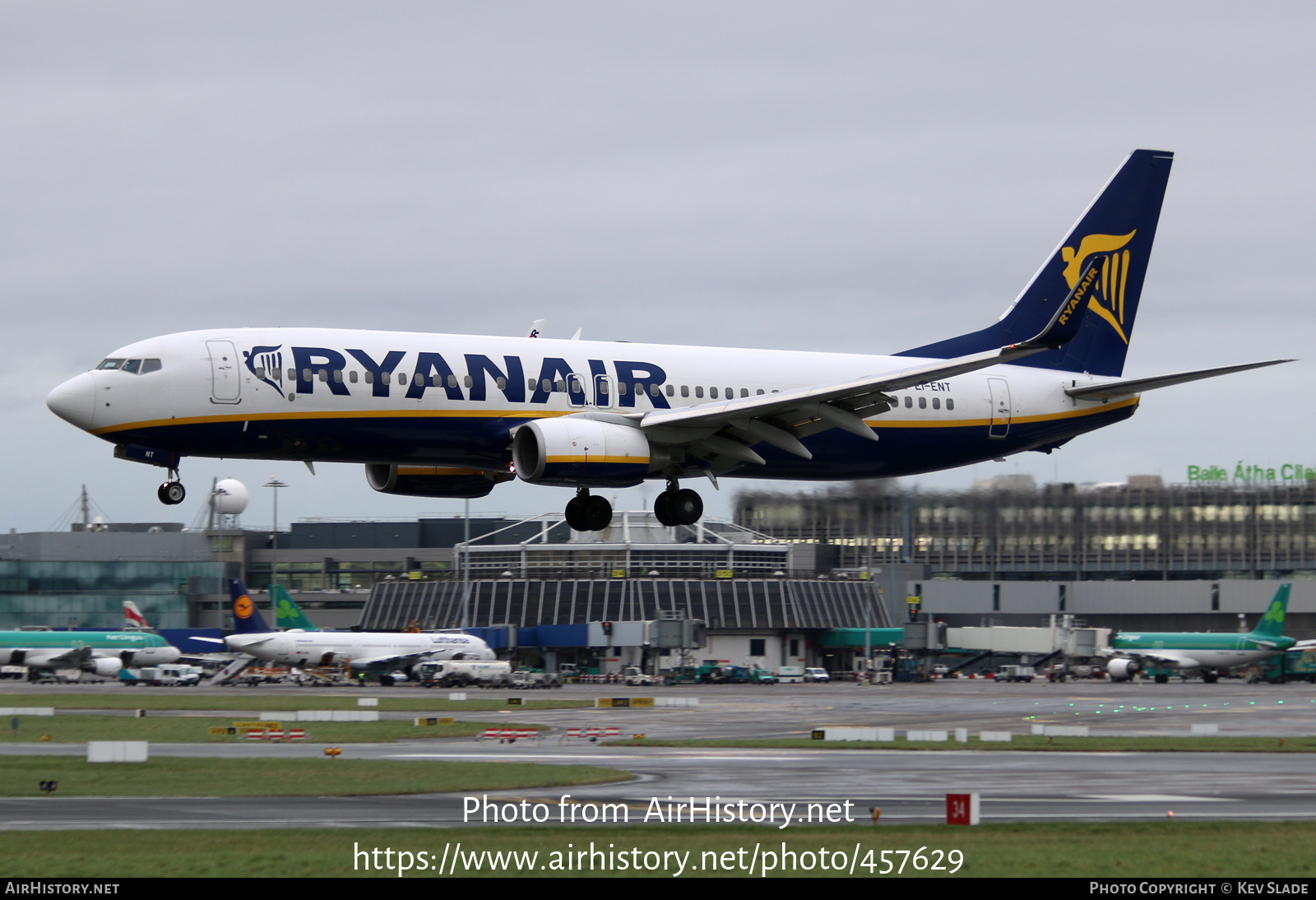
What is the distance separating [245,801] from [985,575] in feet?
331

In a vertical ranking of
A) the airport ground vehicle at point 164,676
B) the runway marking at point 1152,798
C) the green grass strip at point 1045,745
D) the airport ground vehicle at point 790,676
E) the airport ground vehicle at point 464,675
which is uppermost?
the runway marking at point 1152,798

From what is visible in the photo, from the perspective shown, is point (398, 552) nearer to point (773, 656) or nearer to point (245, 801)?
point (773, 656)

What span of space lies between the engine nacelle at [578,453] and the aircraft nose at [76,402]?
36.4ft

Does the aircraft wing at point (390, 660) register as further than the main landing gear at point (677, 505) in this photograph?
Yes

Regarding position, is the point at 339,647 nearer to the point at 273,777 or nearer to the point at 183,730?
the point at 183,730

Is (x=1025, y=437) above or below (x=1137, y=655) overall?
above

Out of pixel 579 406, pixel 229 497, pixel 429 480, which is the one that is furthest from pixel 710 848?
pixel 229 497

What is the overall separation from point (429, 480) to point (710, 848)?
24493mm

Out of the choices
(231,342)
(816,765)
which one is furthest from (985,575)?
(231,342)

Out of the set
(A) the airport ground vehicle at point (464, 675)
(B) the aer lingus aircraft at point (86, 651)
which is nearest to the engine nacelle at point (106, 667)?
(B) the aer lingus aircraft at point (86, 651)

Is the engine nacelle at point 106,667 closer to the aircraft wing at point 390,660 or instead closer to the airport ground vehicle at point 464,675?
the aircraft wing at point 390,660

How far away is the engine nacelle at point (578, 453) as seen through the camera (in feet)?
Answer: 134

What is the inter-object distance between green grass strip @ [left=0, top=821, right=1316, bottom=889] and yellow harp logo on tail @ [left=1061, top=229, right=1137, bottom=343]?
94.1 feet
